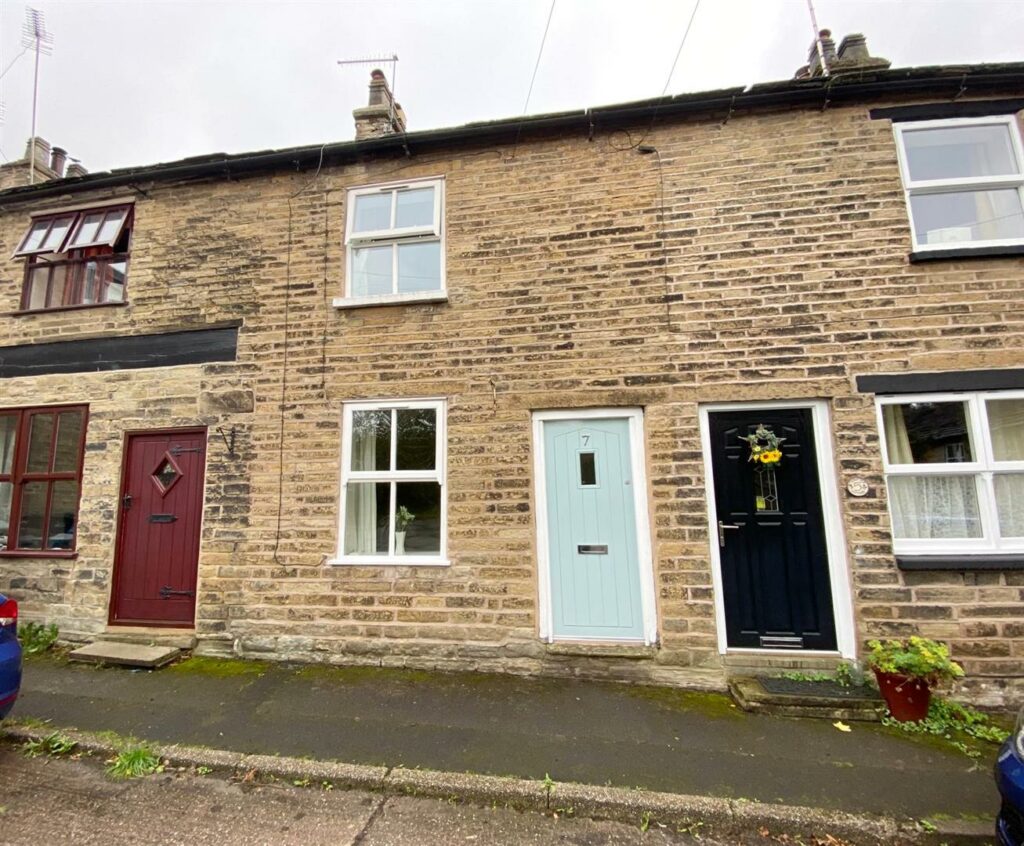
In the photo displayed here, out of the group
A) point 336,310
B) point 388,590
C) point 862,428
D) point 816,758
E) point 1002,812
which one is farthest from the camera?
point 336,310

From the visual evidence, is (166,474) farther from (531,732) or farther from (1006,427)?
(1006,427)

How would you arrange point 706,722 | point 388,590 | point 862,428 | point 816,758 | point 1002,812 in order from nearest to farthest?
point 1002,812 < point 816,758 < point 706,722 < point 862,428 < point 388,590

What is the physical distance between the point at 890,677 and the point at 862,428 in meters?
2.04

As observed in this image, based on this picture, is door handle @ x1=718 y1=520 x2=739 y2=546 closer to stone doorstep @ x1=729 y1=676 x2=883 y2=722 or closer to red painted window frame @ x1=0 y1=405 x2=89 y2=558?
stone doorstep @ x1=729 y1=676 x2=883 y2=722

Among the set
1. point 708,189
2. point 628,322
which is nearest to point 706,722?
point 628,322

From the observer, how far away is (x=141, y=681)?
15.1ft

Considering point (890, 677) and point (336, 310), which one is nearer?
point (890, 677)

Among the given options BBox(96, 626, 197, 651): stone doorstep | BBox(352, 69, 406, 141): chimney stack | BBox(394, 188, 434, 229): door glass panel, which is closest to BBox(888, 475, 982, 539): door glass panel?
BBox(394, 188, 434, 229): door glass panel

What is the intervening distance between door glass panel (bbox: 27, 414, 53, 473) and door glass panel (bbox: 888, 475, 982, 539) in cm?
917

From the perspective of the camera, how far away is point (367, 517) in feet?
17.5

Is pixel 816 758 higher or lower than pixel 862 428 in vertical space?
lower

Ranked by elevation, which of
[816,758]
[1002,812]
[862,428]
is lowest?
[816,758]

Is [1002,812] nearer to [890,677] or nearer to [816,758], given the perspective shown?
[816,758]

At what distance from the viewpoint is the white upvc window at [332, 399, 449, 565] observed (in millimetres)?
5172
